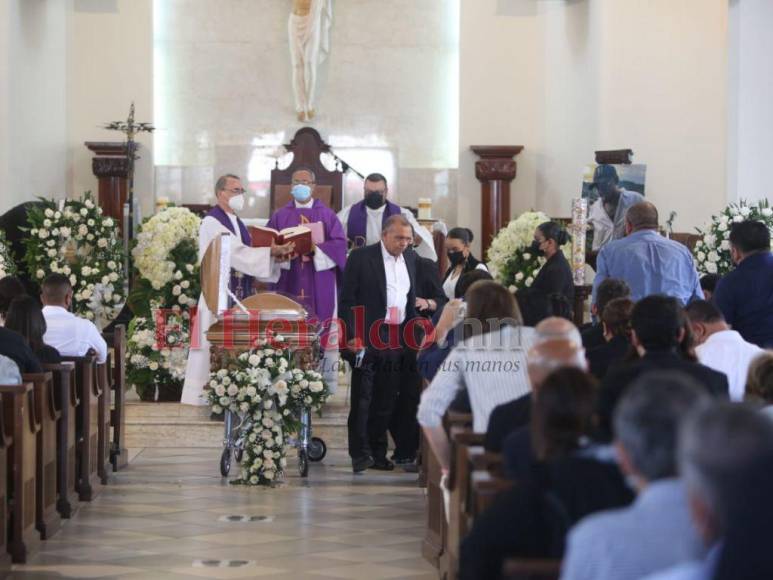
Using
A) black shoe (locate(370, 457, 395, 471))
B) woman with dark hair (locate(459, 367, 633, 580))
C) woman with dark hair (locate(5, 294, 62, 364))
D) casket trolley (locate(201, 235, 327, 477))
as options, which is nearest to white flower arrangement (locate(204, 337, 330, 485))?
casket trolley (locate(201, 235, 327, 477))

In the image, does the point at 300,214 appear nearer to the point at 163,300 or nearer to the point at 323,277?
the point at 323,277

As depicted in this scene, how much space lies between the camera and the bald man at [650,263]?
328 inches

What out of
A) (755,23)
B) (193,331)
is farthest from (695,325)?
(755,23)

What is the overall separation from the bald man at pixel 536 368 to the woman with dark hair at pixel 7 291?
177 inches

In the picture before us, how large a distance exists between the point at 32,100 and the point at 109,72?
1695 millimetres

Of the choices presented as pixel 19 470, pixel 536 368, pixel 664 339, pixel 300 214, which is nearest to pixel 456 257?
pixel 300 214

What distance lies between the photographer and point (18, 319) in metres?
8.00

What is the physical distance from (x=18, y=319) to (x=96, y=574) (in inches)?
75.0

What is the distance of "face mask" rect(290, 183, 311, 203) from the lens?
11.7m

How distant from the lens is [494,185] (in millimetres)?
17516

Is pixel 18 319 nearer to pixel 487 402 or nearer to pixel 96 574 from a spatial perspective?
pixel 96 574

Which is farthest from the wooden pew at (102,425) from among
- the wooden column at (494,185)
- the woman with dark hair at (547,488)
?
the wooden column at (494,185)

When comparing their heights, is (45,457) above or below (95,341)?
below

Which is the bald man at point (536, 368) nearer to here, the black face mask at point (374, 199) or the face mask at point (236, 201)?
the face mask at point (236, 201)
